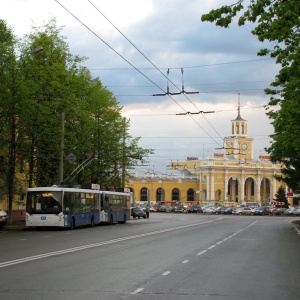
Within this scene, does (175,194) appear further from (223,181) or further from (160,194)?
(223,181)

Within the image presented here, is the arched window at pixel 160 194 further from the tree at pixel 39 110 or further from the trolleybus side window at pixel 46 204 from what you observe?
the trolleybus side window at pixel 46 204

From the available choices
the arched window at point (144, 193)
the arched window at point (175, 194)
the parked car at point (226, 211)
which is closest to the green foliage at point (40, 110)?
the parked car at point (226, 211)

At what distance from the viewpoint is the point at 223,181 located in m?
146

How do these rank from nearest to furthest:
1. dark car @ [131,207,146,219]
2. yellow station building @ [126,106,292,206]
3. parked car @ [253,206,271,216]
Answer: dark car @ [131,207,146,219]
parked car @ [253,206,271,216]
yellow station building @ [126,106,292,206]

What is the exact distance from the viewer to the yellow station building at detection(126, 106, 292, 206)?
474 feet

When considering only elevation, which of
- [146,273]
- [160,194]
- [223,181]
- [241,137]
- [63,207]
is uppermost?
[241,137]

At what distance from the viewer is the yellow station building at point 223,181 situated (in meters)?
144

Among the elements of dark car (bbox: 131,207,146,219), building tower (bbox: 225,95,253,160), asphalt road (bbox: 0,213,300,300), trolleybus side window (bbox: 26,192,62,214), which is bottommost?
asphalt road (bbox: 0,213,300,300)

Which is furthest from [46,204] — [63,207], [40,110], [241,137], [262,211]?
[241,137]

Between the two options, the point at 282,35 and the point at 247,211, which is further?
the point at 247,211

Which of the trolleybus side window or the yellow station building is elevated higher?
the yellow station building

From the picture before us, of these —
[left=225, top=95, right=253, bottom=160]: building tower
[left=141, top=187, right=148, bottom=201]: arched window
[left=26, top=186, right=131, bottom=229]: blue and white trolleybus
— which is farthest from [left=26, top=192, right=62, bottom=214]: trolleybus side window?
[left=225, top=95, right=253, bottom=160]: building tower

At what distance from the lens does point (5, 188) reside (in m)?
40.3

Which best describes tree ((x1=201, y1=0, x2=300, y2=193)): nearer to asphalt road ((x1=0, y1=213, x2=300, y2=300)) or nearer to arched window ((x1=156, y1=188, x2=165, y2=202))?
asphalt road ((x1=0, y1=213, x2=300, y2=300))
